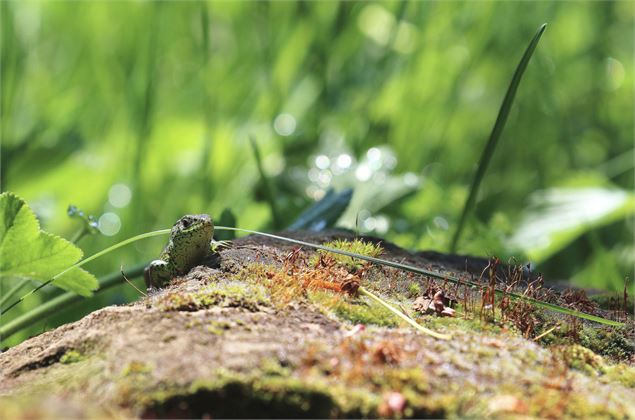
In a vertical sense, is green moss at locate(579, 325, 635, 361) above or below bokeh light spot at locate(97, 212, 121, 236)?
below

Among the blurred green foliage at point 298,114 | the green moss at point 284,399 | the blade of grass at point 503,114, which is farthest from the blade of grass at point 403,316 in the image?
the blurred green foliage at point 298,114

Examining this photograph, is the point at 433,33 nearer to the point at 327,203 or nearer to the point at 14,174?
the point at 327,203

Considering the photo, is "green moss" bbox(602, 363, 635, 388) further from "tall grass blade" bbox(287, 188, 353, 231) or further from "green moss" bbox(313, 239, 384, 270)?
"tall grass blade" bbox(287, 188, 353, 231)

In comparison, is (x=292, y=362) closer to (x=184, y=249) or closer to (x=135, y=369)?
(x=135, y=369)

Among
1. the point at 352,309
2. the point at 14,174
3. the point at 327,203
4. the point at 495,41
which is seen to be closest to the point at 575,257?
the point at 495,41

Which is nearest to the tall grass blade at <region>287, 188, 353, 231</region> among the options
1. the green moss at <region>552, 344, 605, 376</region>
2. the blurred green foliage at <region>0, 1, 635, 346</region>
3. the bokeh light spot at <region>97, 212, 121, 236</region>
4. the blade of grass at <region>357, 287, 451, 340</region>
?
the blurred green foliage at <region>0, 1, 635, 346</region>

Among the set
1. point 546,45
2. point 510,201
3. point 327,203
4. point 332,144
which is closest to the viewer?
point 327,203

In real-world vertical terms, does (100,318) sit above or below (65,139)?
below

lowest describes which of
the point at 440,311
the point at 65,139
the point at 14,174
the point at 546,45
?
the point at 440,311
